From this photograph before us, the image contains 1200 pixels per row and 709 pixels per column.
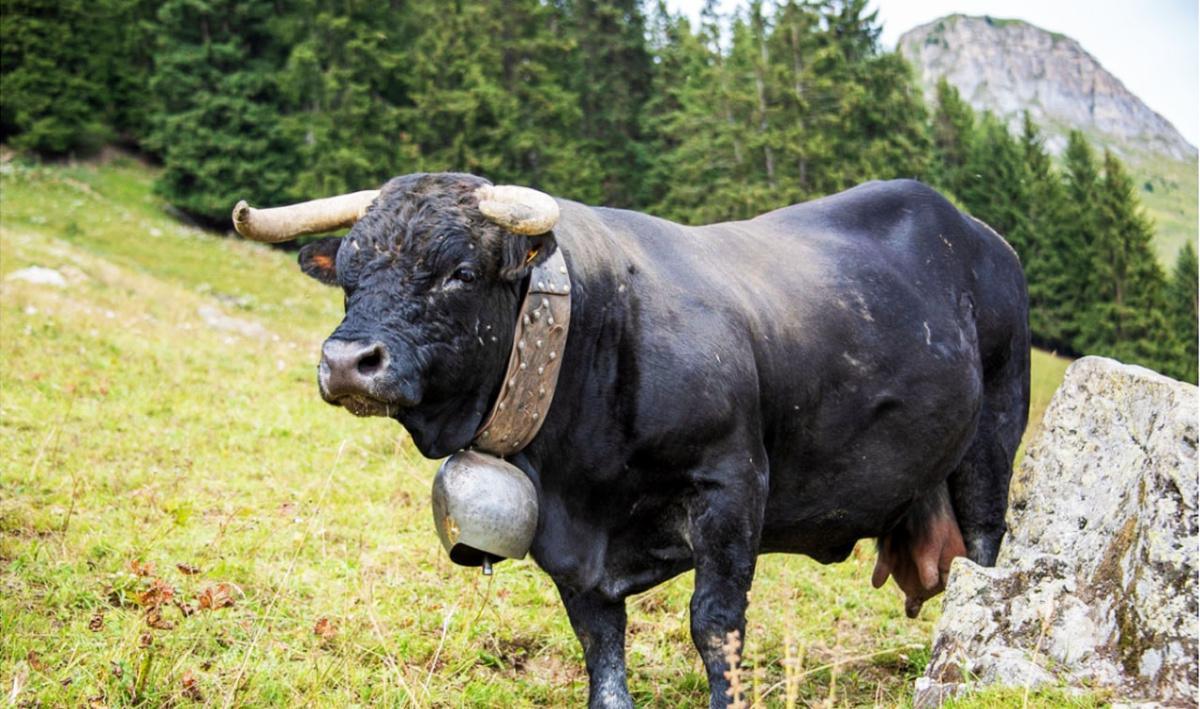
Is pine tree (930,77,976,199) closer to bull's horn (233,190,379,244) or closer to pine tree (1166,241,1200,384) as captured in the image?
pine tree (1166,241,1200,384)

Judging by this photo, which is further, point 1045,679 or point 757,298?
point 757,298

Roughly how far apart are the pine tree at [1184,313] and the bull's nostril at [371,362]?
42.3 m

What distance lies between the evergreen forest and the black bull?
29799 mm

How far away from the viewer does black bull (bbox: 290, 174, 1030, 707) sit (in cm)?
448

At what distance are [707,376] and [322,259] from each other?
1761mm

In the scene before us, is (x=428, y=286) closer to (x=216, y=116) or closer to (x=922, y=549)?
(x=922, y=549)

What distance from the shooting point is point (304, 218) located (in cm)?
469

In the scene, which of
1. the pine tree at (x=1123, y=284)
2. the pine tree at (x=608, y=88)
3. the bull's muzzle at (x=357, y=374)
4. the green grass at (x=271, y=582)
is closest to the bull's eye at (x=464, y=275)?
the bull's muzzle at (x=357, y=374)

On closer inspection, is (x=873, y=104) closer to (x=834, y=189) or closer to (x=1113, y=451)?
(x=834, y=189)

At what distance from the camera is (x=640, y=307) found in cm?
498

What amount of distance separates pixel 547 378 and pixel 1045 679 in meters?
2.28

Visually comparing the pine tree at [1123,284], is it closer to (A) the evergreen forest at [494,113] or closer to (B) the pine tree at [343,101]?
(A) the evergreen forest at [494,113]

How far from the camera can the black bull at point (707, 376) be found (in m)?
4.48

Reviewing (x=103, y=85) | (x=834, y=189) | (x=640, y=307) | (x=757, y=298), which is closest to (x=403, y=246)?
(x=640, y=307)
